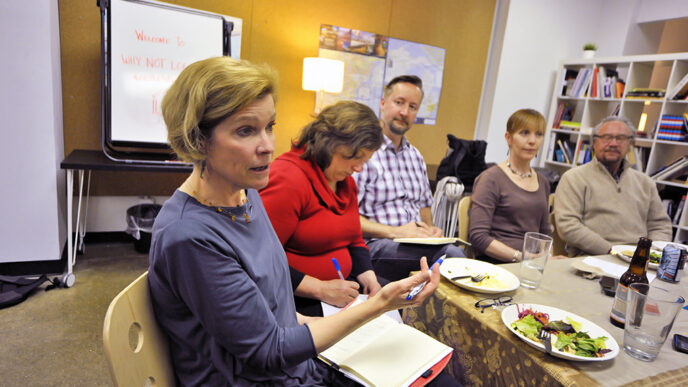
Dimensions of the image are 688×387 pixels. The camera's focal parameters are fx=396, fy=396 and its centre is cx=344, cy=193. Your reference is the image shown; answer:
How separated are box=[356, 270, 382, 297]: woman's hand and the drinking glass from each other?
1.70ft

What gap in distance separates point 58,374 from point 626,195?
2940 mm

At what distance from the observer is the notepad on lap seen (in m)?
0.93

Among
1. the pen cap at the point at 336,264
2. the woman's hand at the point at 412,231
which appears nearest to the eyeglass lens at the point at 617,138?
the woman's hand at the point at 412,231

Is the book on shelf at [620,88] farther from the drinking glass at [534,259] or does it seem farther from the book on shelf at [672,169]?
the drinking glass at [534,259]

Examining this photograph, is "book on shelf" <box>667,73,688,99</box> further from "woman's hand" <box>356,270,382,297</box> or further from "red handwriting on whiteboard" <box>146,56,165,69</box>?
"red handwriting on whiteboard" <box>146,56,165,69</box>

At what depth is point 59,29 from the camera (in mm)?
2748

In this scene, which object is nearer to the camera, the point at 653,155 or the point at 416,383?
the point at 416,383

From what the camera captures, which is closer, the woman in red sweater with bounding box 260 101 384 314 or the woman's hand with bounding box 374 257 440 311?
the woman's hand with bounding box 374 257 440 311

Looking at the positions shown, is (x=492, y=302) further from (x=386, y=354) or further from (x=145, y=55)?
(x=145, y=55)

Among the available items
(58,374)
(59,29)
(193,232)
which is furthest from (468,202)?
(59,29)

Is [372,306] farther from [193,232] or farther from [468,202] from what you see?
[468,202]

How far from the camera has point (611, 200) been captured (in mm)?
2174

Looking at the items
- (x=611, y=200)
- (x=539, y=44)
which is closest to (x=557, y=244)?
(x=611, y=200)

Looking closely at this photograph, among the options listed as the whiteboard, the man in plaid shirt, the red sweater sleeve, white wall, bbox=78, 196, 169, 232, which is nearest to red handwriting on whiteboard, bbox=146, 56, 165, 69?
the whiteboard
